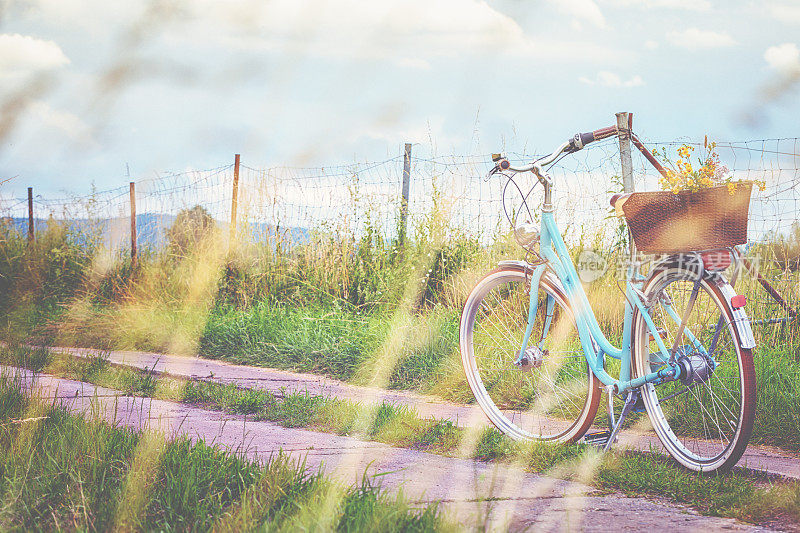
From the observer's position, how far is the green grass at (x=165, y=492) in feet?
6.58

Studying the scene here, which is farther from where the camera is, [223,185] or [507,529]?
[223,185]

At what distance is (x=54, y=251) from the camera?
372 inches

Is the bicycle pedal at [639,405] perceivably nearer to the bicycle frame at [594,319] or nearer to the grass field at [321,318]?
the bicycle frame at [594,319]

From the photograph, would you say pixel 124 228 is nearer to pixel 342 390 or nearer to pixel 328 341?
pixel 328 341

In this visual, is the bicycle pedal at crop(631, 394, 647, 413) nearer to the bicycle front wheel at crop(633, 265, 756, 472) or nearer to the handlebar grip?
the bicycle front wheel at crop(633, 265, 756, 472)

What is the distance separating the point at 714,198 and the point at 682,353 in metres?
0.65

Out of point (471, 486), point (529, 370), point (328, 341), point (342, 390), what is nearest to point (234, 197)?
point (328, 341)

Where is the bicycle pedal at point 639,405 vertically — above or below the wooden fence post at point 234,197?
below

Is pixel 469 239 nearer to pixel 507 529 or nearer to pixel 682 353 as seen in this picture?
pixel 682 353

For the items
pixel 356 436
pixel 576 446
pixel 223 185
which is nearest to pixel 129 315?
pixel 223 185

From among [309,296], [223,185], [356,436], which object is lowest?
[356,436]

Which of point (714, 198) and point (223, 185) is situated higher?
point (223, 185)

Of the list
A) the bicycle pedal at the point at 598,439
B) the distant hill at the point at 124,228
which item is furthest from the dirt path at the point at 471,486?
the distant hill at the point at 124,228

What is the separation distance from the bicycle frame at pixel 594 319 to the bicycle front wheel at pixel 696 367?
0.16ft
